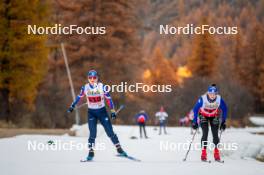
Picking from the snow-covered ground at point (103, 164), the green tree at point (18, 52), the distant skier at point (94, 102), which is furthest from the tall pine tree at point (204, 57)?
the distant skier at point (94, 102)

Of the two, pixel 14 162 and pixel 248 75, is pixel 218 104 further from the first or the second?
pixel 248 75

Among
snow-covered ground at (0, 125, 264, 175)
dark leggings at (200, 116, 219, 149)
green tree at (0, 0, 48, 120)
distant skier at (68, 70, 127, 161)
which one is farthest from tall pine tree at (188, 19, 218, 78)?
distant skier at (68, 70, 127, 161)

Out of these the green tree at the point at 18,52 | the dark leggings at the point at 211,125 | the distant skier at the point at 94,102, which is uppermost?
the green tree at the point at 18,52

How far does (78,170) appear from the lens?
10.0m

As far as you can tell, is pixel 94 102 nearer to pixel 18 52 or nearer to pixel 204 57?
pixel 18 52

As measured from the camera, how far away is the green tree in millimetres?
28328

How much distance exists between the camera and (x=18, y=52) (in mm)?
28766

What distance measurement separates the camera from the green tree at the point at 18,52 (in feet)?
92.9

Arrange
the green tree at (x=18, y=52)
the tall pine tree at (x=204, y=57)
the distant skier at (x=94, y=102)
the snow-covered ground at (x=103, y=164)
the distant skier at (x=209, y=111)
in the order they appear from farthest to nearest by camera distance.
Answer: the tall pine tree at (x=204, y=57) < the green tree at (x=18, y=52) < the distant skier at (x=209, y=111) < the distant skier at (x=94, y=102) < the snow-covered ground at (x=103, y=164)

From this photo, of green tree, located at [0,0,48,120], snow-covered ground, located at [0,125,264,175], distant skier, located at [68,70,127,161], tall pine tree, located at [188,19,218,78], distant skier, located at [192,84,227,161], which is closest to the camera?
snow-covered ground, located at [0,125,264,175]

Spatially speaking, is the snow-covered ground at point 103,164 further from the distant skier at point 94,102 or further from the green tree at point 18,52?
the green tree at point 18,52

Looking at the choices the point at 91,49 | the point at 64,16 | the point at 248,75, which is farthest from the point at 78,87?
the point at 248,75

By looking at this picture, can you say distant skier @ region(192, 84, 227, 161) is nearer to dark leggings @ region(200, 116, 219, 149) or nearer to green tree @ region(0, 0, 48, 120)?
dark leggings @ region(200, 116, 219, 149)

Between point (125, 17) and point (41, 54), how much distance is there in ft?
52.8
